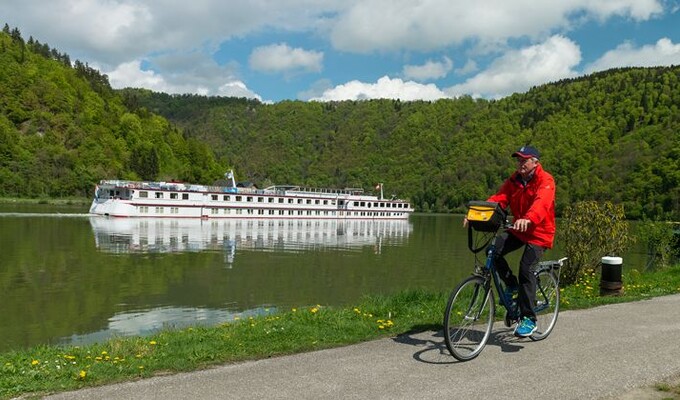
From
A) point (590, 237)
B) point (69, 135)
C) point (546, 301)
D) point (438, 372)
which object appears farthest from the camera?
point (69, 135)

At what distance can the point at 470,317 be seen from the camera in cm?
705

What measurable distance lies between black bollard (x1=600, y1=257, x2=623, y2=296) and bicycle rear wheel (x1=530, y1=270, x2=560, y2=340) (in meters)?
4.49

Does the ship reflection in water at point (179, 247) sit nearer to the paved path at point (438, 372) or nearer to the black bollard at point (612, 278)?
the paved path at point (438, 372)

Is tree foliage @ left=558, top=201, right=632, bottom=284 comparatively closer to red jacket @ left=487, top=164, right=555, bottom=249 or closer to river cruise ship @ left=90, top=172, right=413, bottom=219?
red jacket @ left=487, top=164, right=555, bottom=249

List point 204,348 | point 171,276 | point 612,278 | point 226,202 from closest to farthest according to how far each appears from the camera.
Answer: point 204,348
point 612,278
point 171,276
point 226,202

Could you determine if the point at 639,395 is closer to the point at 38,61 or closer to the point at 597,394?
the point at 597,394

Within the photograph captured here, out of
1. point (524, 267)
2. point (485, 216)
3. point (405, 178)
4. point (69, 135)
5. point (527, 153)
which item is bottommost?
point (524, 267)

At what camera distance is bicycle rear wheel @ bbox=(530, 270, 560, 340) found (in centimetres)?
802

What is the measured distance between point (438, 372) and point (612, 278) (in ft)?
25.1

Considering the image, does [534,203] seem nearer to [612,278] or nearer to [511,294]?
[511,294]

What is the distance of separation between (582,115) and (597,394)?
197m

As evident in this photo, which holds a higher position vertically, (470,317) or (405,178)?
(405,178)

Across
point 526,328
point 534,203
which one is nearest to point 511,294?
point 526,328

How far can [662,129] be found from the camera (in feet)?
496
